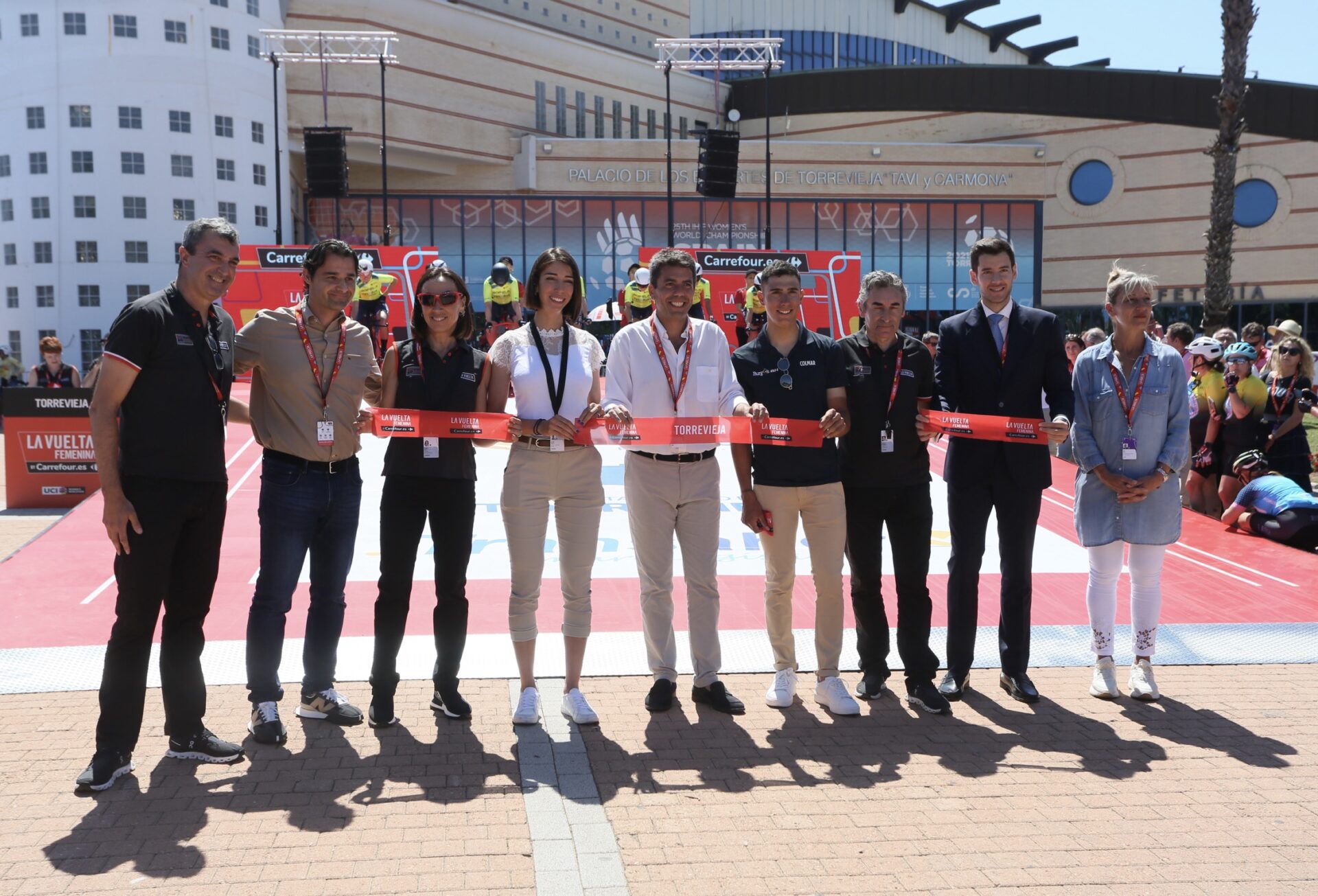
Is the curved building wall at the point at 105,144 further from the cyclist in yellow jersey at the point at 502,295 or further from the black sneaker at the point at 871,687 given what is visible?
the black sneaker at the point at 871,687

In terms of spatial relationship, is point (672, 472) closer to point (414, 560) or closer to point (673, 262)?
point (673, 262)

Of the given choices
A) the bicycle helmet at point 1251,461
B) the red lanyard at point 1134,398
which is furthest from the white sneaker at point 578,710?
the bicycle helmet at point 1251,461

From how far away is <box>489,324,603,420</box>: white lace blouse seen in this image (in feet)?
15.8

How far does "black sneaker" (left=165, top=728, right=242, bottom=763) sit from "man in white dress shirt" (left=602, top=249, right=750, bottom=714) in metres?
1.80

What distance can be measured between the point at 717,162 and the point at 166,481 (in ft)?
87.3

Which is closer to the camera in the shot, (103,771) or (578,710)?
(103,771)

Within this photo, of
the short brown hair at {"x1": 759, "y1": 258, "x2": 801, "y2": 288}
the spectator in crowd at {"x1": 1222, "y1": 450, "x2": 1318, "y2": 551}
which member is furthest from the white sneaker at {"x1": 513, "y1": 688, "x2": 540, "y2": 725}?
the spectator in crowd at {"x1": 1222, "y1": 450, "x2": 1318, "y2": 551}

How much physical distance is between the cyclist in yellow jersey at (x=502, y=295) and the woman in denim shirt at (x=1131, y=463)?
12.3 metres

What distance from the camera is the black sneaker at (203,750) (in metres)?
4.30

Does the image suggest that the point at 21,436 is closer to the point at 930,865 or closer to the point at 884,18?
the point at 930,865

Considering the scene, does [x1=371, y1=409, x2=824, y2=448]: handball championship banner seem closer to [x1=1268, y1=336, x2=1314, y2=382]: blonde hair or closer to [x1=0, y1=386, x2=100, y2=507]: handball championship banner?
[x1=1268, y1=336, x2=1314, y2=382]: blonde hair

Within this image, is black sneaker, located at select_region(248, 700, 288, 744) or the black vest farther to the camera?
the black vest

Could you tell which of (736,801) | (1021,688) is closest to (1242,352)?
(1021,688)

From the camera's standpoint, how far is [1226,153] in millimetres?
20906
